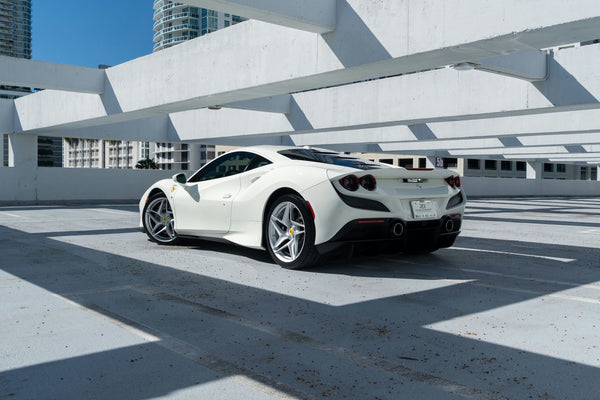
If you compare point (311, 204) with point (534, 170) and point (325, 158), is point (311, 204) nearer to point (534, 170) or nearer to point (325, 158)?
point (325, 158)

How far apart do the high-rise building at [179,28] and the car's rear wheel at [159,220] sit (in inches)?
4528

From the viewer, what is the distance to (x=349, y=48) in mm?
8367

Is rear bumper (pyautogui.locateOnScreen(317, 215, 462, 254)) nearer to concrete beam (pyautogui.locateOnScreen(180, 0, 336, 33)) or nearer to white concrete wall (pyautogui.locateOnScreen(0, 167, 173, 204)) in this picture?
concrete beam (pyautogui.locateOnScreen(180, 0, 336, 33))

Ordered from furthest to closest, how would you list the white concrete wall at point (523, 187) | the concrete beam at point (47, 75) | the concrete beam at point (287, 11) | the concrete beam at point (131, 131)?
1. the white concrete wall at point (523, 187)
2. the concrete beam at point (131, 131)
3. the concrete beam at point (47, 75)
4. the concrete beam at point (287, 11)

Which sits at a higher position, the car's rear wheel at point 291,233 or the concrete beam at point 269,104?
the concrete beam at point 269,104

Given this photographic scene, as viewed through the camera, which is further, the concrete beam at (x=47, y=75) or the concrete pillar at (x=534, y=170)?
the concrete pillar at (x=534, y=170)

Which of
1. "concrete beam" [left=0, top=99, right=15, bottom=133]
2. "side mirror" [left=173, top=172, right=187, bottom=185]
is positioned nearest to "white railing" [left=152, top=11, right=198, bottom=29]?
"concrete beam" [left=0, top=99, right=15, bottom=133]

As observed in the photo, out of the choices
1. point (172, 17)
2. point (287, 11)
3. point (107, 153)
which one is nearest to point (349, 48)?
point (287, 11)

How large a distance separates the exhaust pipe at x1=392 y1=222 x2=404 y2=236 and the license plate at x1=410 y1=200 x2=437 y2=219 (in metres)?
0.24

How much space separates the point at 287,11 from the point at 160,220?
341 cm

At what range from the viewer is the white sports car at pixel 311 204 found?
18.3 feet

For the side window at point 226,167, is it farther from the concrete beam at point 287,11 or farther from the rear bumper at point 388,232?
the concrete beam at point 287,11

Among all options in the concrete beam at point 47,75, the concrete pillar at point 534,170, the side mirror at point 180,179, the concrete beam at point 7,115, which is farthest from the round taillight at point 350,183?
the concrete pillar at point 534,170

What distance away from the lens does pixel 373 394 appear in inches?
101
